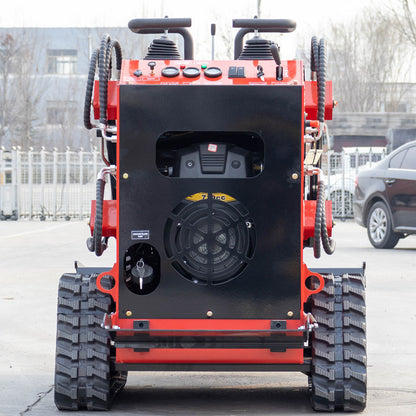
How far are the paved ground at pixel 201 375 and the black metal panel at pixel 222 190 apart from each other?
26.9 inches

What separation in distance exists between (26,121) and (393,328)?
4831 centimetres

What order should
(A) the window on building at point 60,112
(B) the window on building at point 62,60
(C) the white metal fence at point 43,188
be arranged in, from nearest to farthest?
(C) the white metal fence at point 43,188 → (A) the window on building at point 60,112 → (B) the window on building at point 62,60

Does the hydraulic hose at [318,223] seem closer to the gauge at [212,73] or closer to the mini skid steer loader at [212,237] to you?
the mini skid steer loader at [212,237]

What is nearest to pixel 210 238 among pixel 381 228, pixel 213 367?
pixel 213 367

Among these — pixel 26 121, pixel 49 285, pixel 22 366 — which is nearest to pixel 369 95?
pixel 26 121

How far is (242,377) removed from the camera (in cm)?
676

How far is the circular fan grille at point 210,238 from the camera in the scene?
5348mm

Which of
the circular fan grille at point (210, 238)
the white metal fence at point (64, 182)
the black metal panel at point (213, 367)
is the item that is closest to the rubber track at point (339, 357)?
the black metal panel at point (213, 367)

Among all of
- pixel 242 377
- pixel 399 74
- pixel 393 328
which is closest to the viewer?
pixel 242 377

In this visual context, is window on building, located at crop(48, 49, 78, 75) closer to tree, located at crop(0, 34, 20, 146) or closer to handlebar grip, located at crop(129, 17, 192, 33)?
tree, located at crop(0, 34, 20, 146)

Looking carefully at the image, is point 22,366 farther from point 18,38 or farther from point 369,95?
point 369,95

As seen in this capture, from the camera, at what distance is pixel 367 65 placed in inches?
2660

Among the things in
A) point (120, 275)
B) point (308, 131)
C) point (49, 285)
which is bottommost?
point (49, 285)

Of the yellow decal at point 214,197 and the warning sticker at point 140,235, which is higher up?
the yellow decal at point 214,197
